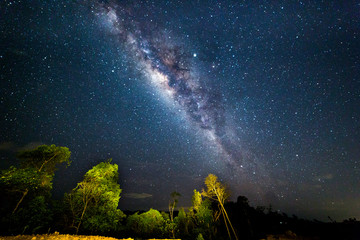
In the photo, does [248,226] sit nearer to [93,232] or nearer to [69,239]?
[93,232]

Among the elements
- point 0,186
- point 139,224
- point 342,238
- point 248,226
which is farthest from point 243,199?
point 0,186

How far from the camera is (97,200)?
65.3 ft

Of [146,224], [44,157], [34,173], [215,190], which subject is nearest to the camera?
[34,173]

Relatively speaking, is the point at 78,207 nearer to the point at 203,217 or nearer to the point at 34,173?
the point at 34,173

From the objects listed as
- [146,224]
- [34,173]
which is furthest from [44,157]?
[146,224]

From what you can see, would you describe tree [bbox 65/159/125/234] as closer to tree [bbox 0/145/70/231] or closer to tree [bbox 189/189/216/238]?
tree [bbox 0/145/70/231]

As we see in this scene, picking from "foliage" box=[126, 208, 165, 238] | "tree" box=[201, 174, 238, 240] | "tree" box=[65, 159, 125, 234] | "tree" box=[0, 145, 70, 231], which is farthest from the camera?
"foliage" box=[126, 208, 165, 238]

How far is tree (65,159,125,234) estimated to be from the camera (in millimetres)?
18672

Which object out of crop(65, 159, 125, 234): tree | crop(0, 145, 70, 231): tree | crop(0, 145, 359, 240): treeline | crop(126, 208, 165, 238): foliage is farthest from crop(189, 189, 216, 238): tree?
crop(0, 145, 70, 231): tree

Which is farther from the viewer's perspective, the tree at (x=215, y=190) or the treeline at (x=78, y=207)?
the tree at (x=215, y=190)

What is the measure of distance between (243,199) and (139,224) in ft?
92.3

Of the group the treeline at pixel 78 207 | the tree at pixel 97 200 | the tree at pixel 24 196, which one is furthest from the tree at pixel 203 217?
the tree at pixel 24 196

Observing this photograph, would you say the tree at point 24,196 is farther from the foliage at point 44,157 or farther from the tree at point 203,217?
the tree at point 203,217

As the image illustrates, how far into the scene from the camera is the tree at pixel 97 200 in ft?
61.3
